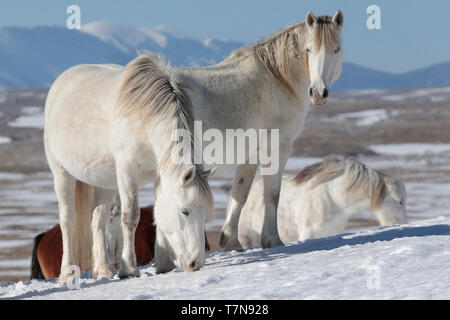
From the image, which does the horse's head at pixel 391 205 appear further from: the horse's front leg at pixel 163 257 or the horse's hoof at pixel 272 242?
the horse's front leg at pixel 163 257

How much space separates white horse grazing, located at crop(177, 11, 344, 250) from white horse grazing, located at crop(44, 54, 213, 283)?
43 centimetres

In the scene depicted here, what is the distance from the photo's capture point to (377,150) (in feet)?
125

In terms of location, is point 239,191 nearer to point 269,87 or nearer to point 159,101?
point 269,87

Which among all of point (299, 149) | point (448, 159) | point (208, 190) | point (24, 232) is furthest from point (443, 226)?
point (299, 149)

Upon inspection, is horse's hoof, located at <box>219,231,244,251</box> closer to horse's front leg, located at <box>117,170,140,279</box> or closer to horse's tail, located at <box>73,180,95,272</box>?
horse's tail, located at <box>73,180,95,272</box>

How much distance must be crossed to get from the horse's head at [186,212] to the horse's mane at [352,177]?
4.52 metres

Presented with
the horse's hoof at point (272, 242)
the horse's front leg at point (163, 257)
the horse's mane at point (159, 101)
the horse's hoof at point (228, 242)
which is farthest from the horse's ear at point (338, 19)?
the horse's front leg at point (163, 257)

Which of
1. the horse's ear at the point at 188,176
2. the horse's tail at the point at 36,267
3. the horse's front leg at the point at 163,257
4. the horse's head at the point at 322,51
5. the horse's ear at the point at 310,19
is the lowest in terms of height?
the horse's tail at the point at 36,267

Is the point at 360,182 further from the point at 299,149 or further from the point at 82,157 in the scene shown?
the point at 299,149

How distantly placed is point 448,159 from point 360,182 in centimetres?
2522

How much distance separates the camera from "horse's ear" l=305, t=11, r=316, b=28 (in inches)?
198

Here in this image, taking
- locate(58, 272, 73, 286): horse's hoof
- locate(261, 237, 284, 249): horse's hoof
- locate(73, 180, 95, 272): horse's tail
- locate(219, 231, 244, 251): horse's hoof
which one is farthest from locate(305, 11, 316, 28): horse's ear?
locate(58, 272, 73, 286): horse's hoof

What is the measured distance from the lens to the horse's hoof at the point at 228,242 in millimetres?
5730
